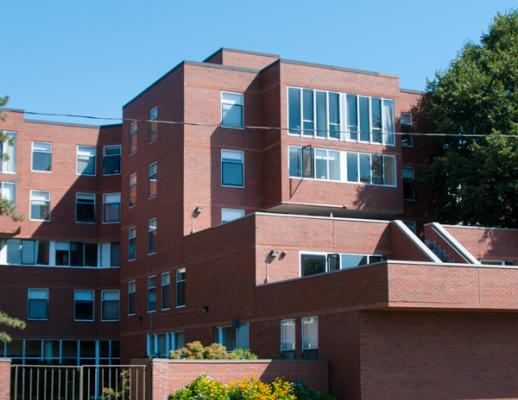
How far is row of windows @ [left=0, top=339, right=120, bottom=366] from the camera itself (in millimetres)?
51344

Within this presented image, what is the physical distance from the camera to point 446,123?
151 ft

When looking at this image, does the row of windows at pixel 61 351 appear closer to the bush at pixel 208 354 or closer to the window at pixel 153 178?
the window at pixel 153 178

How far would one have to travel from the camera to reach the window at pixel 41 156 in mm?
53281

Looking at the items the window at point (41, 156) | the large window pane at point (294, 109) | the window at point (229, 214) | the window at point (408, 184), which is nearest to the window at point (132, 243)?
the window at point (229, 214)

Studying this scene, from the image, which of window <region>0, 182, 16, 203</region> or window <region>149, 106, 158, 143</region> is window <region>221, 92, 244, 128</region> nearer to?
window <region>149, 106, 158, 143</region>

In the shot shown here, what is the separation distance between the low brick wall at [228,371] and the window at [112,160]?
86.9ft

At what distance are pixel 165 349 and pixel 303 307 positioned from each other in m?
12.7

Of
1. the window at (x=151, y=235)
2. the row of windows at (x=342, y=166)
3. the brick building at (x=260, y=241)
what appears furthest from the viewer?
the window at (x=151, y=235)

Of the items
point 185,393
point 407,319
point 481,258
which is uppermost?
point 481,258

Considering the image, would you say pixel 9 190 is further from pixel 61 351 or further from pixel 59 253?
pixel 61 351

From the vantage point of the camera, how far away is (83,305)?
5338cm

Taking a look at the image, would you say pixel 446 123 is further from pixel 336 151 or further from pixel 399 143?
pixel 336 151

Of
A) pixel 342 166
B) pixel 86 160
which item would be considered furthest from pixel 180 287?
pixel 86 160

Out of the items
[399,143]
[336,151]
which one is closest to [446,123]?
[399,143]
